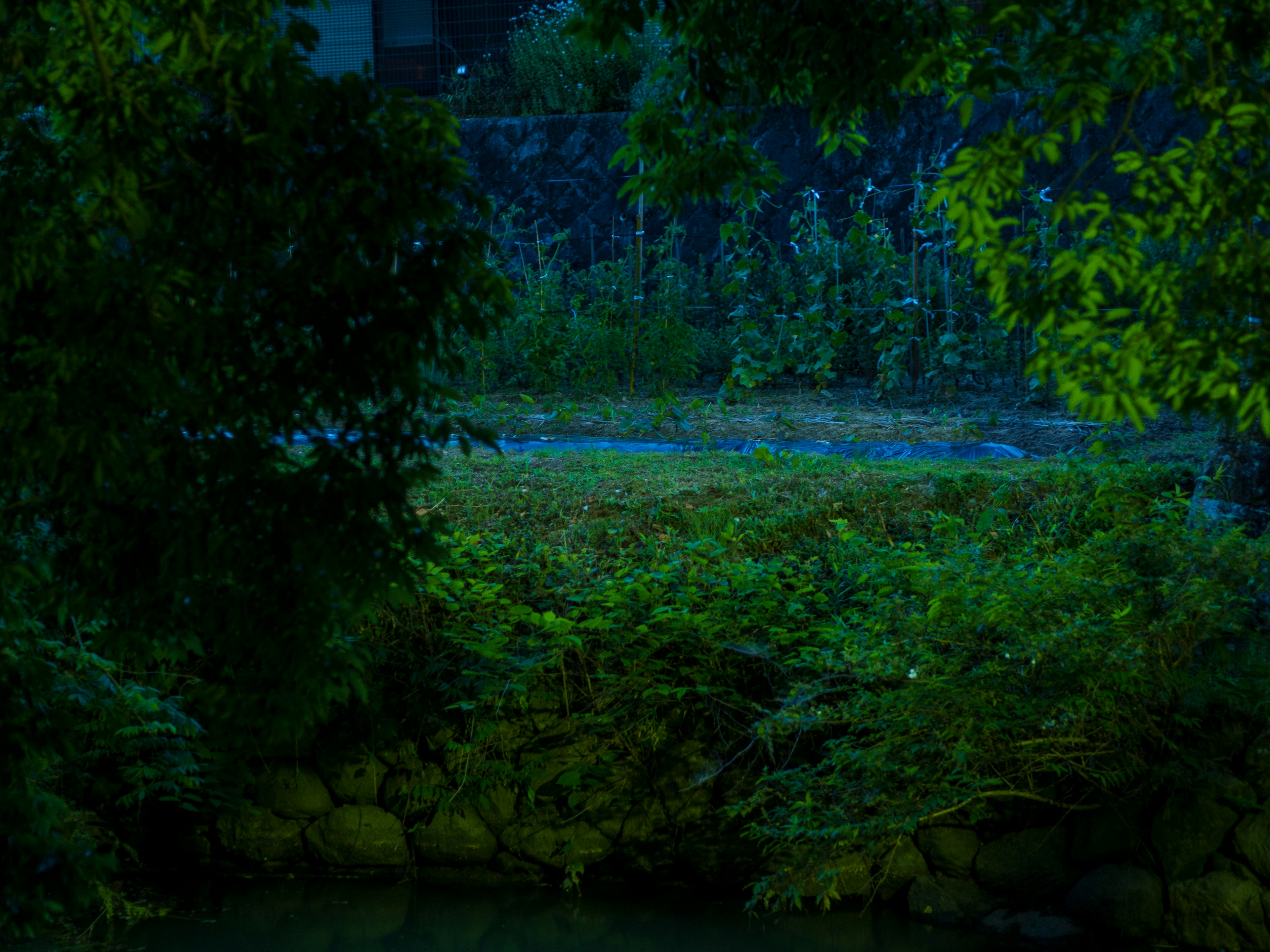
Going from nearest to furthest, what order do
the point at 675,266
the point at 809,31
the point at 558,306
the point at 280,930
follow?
the point at 809,31 < the point at 280,930 < the point at 558,306 < the point at 675,266

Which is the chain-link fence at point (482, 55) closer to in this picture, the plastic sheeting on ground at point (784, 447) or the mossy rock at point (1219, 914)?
the plastic sheeting on ground at point (784, 447)

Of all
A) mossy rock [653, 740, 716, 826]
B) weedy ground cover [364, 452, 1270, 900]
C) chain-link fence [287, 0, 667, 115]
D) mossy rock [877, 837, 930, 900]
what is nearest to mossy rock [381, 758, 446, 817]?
weedy ground cover [364, 452, 1270, 900]

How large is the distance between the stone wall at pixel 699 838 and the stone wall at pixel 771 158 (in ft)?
20.9

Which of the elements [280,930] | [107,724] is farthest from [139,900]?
[107,724]

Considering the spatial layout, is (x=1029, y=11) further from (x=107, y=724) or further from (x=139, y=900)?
(x=139, y=900)

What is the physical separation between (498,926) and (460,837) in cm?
44

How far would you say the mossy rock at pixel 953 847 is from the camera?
4.29m

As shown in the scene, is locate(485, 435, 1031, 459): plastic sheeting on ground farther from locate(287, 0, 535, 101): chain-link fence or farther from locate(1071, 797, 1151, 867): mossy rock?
locate(287, 0, 535, 101): chain-link fence

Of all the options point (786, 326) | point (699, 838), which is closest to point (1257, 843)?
point (699, 838)

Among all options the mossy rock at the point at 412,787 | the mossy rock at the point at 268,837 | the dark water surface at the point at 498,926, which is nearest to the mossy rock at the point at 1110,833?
the dark water surface at the point at 498,926

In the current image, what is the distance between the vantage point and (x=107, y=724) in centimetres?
390

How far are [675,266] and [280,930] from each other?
21.1 feet

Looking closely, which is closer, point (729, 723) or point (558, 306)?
point (729, 723)

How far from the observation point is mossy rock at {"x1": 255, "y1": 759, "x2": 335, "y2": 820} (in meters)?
4.87
